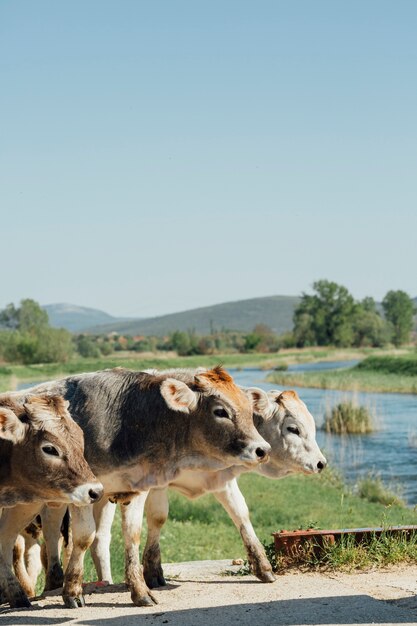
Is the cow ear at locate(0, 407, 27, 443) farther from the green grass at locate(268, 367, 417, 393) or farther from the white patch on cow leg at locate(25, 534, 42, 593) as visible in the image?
the green grass at locate(268, 367, 417, 393)

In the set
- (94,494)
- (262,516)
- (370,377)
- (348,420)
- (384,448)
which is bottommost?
(384,448)

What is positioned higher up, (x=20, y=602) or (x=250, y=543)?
(x=250, y=543)

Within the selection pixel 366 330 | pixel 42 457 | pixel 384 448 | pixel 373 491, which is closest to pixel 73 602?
pixel 42 457

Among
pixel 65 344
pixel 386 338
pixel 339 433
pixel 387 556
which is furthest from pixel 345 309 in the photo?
pixel 387 556

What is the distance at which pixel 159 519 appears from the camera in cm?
959

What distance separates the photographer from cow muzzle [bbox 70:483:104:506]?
25.5 ft

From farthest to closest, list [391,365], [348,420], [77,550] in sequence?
[391,365] → [348,420] → [77,550]

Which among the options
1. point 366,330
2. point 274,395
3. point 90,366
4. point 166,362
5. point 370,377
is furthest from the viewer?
point 366,330

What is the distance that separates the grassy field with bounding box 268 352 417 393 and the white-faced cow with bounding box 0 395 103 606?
43.6 m

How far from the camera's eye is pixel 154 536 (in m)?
9.58

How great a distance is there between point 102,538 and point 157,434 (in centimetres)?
148

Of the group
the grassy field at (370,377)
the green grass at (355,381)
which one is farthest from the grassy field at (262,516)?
the green grass at (355,381)

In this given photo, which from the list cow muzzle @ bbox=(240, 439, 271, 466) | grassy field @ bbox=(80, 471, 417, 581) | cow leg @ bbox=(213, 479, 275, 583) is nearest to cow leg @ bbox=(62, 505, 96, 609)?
cow muzzle @ bbox=(240, 439, 271, 466)

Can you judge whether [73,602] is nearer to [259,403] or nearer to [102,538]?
[102,538]
